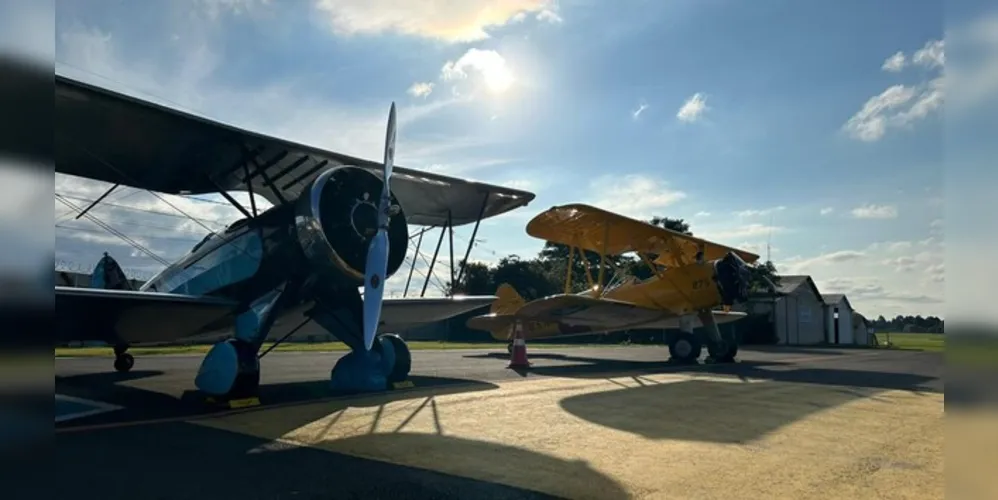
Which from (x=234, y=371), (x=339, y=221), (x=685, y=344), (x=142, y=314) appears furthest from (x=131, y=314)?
(x=685, y=344)

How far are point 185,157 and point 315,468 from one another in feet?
22.3

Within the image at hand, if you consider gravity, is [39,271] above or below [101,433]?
above

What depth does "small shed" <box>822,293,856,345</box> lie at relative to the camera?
154 ft

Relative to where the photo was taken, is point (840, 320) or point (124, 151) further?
point (840, 320)

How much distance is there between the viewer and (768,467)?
4.75 meters

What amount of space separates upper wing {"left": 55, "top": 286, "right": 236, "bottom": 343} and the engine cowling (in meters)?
1.82

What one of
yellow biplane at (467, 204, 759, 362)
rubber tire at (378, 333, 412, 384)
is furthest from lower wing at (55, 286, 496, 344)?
yellow biplane at (467, 204, 759, 362)

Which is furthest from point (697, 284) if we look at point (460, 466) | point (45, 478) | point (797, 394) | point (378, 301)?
point (45, 478)

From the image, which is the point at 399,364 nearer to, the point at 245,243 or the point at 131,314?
the point at 245,243

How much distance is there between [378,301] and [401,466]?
3808 mm

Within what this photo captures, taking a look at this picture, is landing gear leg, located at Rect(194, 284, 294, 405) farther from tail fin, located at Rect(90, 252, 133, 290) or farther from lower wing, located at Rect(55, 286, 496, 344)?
tail fin, located at Rect(90, 252, 133, 290)

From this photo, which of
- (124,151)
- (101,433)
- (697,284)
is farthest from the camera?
(697,284)

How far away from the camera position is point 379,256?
858cm

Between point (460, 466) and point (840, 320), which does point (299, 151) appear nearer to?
point (460, 466)
